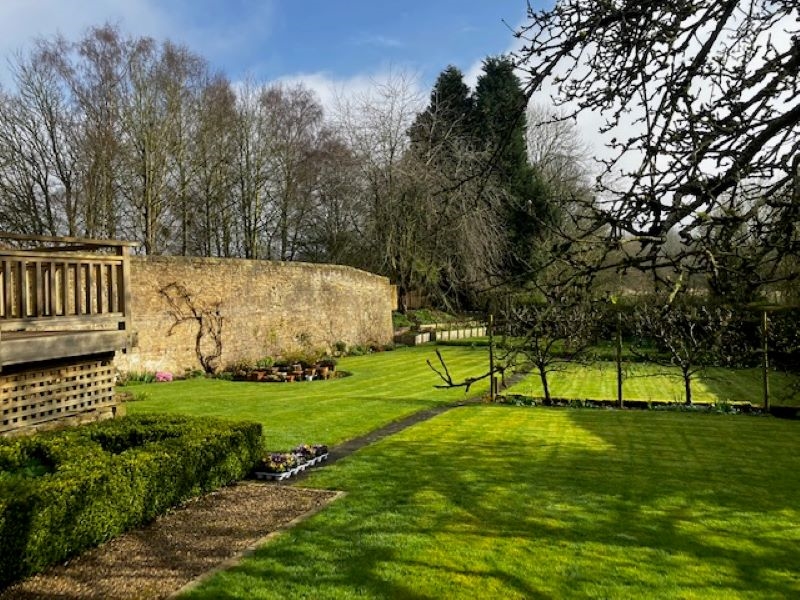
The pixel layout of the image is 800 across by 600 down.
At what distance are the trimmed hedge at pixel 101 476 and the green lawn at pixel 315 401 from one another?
5.30 ft

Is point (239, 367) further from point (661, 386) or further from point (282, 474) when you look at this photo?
point (661, 386)

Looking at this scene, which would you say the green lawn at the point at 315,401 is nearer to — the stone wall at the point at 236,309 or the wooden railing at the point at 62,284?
the stone wall at the point at 236,309

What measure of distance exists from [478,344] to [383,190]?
7.74 m

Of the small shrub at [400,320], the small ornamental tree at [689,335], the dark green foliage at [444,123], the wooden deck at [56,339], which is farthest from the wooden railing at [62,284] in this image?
the small shrub at [400,320]

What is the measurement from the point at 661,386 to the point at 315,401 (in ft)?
30.0

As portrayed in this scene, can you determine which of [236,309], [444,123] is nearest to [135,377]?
[236,309]

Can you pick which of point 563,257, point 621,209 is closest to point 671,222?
point 621,209

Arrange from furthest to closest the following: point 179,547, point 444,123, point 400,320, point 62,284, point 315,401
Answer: point 400,320, point 444,123, point 315,401, point 62,284, point 179,547

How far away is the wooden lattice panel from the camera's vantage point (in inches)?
271

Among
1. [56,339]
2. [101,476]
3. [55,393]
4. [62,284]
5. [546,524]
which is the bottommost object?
[546,524]

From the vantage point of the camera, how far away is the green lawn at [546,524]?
4.55 metres

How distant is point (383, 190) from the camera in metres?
26.7

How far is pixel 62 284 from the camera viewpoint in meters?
7.75

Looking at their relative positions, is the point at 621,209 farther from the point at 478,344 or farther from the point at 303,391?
the point at 478,344
